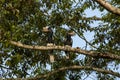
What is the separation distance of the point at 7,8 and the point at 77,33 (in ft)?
8.85

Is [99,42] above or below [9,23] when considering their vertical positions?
below

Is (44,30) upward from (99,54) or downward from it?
upward

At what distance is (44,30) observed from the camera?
11.2 m

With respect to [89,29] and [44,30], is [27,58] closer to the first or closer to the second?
[44,30]

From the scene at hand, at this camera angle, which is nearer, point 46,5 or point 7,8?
point 7,8

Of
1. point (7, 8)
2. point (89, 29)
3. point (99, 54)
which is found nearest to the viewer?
point (99, 54)

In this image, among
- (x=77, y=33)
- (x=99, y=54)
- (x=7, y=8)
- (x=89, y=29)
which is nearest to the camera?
(x=99, y=54)

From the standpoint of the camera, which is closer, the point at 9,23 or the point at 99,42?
the point at 9,23

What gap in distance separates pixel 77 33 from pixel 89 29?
115cm

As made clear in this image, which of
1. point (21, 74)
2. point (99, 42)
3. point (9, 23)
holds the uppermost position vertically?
point (9, 23)

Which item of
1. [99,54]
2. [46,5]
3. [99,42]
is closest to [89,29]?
[99,42]

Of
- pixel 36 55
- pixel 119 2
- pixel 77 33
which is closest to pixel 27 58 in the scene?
pixel 36 55

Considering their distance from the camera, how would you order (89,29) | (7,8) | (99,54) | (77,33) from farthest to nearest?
(89,29) < (77,33) < (7,8) < (99,54)

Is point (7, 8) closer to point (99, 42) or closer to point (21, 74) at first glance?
point (21, 74)
